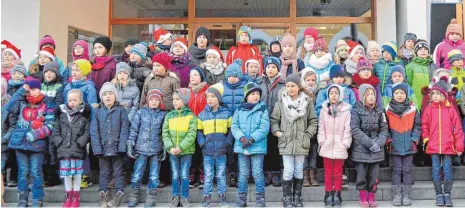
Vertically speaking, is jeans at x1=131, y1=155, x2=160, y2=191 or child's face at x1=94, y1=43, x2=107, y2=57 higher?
child's face at x1=94, y1=43, x2=107, y2=57

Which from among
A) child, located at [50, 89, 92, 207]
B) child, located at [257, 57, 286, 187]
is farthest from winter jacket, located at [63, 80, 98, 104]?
child, located at [257, 57, 286, 187]

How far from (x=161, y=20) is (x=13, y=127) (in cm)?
586

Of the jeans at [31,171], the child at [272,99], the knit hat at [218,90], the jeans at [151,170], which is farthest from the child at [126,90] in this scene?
the child at [272,99]

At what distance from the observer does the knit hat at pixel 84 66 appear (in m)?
6.12

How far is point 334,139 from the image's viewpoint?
5594 mm

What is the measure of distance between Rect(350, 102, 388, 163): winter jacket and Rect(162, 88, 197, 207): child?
6.83 ft

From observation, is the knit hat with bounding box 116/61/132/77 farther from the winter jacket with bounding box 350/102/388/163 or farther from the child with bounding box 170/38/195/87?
the winter jacket with bounding box 350/102/388/163

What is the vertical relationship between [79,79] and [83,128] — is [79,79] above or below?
above

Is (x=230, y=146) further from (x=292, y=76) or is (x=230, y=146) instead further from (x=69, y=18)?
(x=69, y=18)

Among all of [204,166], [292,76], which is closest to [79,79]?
[204,166]

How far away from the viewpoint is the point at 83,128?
571 centimetres

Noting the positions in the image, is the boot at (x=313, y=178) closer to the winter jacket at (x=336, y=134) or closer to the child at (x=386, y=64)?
the winter jacket at (x=336, y=134)

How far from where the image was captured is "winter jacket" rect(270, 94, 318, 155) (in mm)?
5535

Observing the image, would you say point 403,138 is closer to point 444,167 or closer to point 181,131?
point 444,167
